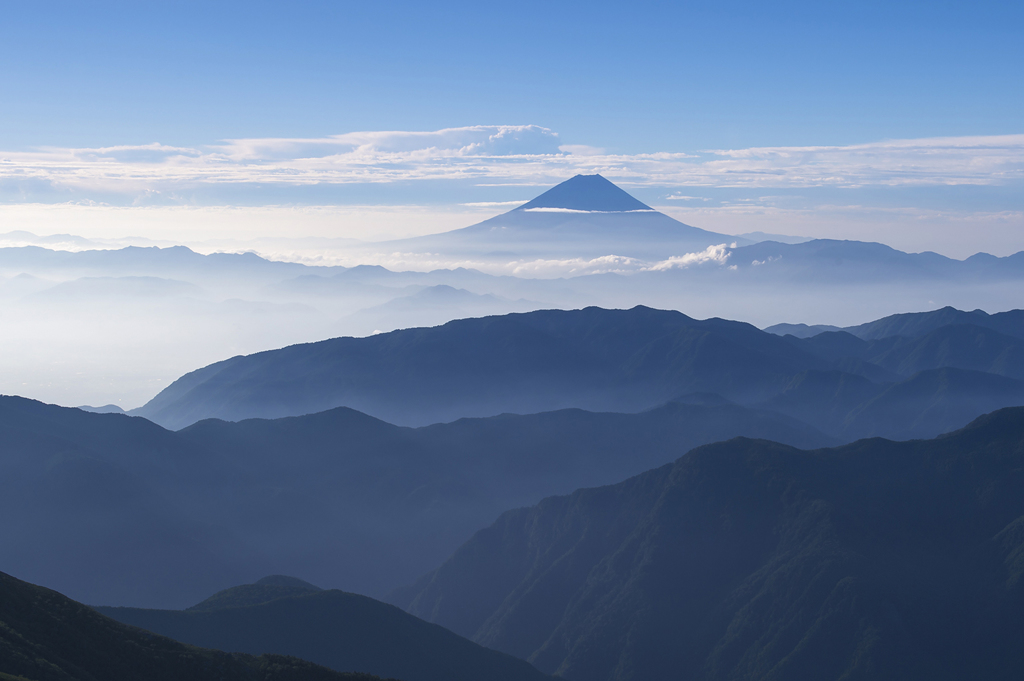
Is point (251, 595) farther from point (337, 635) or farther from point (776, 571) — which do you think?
point (776, 571)

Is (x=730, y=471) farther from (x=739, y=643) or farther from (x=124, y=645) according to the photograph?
(x=124, y=645)

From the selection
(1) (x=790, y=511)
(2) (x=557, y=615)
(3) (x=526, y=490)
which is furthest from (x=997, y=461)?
(3) (x=526, y=490)

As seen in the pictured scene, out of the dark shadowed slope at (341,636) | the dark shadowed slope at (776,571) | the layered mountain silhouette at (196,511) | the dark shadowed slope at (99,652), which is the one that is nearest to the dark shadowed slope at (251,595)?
the dark shadowed slope at (341,636)

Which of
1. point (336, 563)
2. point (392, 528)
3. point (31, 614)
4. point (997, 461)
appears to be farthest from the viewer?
point (392, 528)

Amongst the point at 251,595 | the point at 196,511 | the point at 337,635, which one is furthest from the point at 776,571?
the point at 196,511

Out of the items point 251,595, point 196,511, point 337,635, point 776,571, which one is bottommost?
point 196,511

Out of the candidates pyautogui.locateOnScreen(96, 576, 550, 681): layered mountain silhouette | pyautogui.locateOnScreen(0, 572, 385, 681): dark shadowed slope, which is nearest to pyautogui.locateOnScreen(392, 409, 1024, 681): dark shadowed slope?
pyautogui.locateOnScreen(96, 576, 550, 681): layered mountain silhouette

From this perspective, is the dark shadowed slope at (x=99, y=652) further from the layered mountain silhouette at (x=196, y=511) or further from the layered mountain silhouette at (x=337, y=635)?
the layered mountain silhouette at (x=196, y=511)
